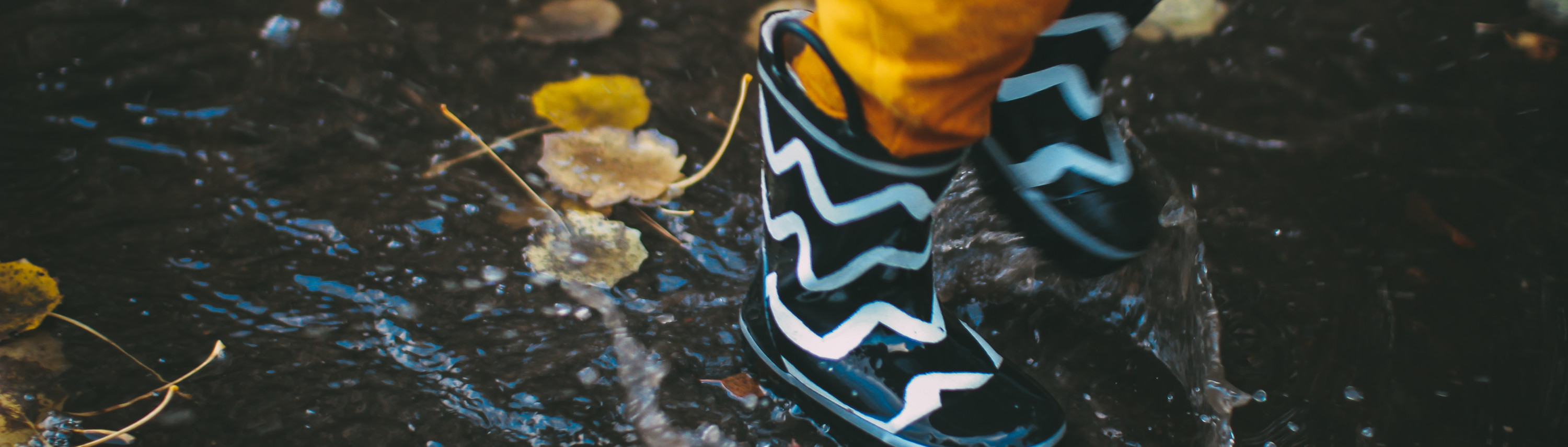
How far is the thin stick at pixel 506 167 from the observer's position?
112 centimetres

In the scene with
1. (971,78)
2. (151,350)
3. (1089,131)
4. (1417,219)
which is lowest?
(1417,219)

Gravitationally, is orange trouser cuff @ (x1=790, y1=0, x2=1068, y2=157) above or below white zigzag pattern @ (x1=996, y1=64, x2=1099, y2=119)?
above

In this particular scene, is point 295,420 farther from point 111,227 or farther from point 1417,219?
point 1417,219

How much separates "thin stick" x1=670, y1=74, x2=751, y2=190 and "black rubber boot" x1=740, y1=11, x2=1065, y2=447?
315 millimetres

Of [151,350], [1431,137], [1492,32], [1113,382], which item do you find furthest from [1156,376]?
[1492,32]

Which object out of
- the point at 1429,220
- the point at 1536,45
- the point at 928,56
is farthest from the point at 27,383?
the point at 1536,45

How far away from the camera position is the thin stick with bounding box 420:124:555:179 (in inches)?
45.9

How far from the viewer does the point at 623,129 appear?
1229mm

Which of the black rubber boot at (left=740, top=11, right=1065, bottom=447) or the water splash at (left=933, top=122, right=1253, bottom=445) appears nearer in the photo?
the black rubber boot at (left=740, top=11, right=1065, bottom=447)

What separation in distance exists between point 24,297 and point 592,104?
643mm

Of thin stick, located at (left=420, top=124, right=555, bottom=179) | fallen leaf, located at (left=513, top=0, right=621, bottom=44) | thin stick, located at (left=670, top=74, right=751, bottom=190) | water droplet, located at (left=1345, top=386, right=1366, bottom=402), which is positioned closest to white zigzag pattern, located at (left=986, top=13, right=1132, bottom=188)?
water droplet, located at (left=1345, top=386, right=1366, bottom=402)

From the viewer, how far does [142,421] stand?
840 millimetres

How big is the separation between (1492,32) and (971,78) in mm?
1426

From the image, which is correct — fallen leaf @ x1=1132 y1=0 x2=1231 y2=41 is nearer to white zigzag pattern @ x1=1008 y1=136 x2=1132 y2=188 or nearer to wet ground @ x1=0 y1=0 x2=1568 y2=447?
wet ground @ x1=0 y1=0 x2=1568 y2=447
